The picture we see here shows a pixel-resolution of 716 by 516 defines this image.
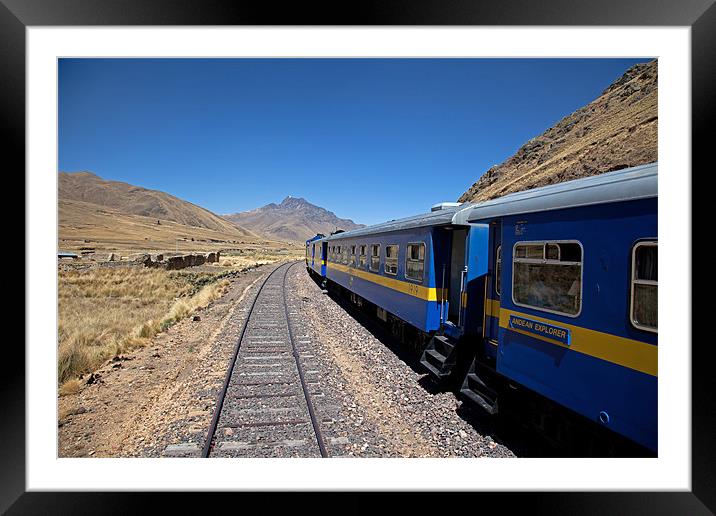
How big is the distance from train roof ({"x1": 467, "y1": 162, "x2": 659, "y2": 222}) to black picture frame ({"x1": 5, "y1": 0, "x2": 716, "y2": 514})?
17.0 inches

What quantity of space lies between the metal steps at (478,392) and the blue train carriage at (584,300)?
0.9 inches

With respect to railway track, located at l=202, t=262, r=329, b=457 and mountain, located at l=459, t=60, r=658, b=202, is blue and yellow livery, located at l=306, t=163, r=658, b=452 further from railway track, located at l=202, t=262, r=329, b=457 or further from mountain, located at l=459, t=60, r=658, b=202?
mountain, located at l=459, t=60, r=658, b=202

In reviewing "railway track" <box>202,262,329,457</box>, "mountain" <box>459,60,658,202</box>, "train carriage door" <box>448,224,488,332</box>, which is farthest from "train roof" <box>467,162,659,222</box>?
"mountain" <box>459,60,658,202</box>

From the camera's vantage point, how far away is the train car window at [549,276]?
401 centimetres

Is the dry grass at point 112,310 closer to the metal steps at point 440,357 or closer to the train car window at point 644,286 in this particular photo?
the metal steps at point 440,357

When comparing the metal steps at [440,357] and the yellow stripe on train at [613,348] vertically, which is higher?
the yellow stripe on train at [613,348]

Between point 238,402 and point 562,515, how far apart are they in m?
4.86

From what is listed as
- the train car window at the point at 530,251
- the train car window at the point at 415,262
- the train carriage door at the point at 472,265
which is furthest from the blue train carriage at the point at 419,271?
the train car window at the point at 530,251

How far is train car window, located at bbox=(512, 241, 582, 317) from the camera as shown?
4.01 m

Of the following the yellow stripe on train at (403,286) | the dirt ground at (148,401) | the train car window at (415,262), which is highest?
the train car window at (415,262)

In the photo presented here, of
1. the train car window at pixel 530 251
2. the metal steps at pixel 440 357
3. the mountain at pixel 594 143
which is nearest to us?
the train car window at pixel 530 251

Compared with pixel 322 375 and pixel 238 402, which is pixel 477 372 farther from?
pixel 238 402

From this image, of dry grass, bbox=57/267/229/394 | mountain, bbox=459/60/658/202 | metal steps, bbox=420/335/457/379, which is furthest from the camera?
mountain, bbox=459/60/658/202
